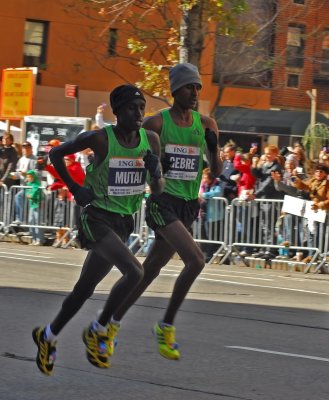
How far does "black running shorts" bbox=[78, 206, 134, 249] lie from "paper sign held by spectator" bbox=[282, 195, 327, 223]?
10412 mm

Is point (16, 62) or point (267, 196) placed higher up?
point (16, 62)

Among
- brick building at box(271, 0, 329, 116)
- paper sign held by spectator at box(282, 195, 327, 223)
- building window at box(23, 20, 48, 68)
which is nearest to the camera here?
paper sign held by spectator at box(282, 195, 327, 223)

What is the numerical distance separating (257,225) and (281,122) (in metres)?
27.7

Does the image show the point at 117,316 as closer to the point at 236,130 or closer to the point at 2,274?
the point at 2,274

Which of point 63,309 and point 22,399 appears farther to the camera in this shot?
point 63,309

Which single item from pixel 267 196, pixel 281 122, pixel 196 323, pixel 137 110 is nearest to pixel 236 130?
pixel 281 122

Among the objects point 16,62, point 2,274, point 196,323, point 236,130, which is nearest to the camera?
A: point 196,323

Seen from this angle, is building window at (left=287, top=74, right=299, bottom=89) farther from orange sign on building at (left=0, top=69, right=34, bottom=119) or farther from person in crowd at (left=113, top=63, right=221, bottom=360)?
person in crowd at (left=113, top=63, right=221, bottom=360)

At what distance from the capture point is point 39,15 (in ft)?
130

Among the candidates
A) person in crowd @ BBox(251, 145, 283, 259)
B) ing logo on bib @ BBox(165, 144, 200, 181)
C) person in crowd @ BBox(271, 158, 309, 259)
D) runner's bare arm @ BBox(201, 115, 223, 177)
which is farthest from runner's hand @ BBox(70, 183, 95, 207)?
person in crowd @ BBox(251, 145, 283, 259)

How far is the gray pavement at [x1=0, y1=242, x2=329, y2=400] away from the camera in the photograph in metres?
6.87

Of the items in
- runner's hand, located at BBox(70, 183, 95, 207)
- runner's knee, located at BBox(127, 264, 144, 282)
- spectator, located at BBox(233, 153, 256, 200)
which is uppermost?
runner's hand, located at BBox(70, 183, 95, 207)

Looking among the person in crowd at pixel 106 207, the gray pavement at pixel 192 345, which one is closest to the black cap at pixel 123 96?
the person in crowd at pixel 106 207

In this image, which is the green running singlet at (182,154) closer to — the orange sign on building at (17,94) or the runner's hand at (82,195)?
the runner's hand at (82,195)
